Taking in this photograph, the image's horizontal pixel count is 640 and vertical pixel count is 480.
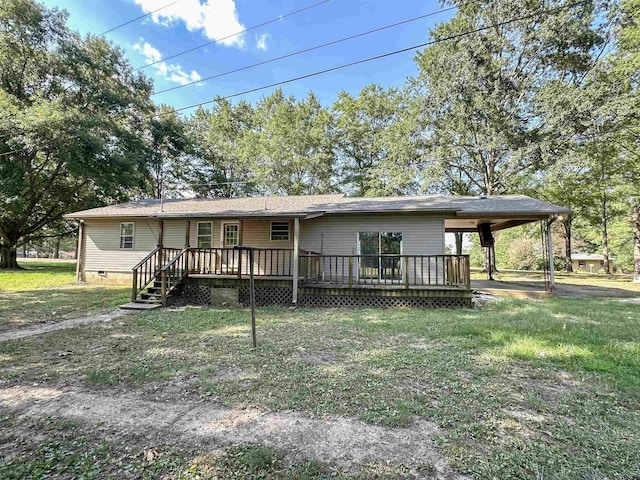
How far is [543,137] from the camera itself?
17312 mm

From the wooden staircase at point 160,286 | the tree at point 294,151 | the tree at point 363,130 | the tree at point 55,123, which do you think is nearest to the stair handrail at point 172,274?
the wooden staircase at point 160,286

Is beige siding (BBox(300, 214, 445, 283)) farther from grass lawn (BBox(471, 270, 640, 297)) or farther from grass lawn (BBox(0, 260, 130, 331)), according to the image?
grass lawn (BBox(0, 260, 130, 331))

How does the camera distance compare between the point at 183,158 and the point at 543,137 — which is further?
the point at 183,158

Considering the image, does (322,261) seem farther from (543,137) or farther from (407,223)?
(543,137)

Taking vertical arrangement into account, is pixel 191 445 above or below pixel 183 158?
below

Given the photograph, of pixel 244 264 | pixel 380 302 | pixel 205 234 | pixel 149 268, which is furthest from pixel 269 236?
pixel 380 302

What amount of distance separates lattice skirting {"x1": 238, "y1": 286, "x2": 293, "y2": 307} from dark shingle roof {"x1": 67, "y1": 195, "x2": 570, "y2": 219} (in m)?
2.28

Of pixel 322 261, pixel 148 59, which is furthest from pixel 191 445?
pixel 148 59

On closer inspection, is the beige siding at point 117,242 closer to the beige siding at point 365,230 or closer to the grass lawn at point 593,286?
the beige siding at point 365,230

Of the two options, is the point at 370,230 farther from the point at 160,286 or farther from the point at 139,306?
A: the point at 139,306

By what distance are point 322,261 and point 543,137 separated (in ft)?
49.4

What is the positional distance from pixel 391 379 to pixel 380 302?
552cm

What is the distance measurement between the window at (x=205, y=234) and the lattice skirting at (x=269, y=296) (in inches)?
138

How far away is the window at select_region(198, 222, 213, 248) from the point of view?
12227 mm
